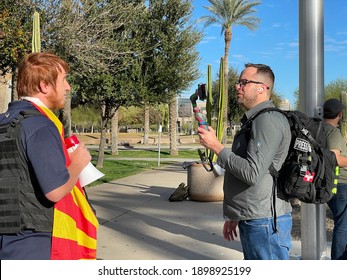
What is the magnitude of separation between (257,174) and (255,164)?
0.18 ft

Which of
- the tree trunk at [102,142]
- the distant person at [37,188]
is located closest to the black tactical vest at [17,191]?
the distant person at [37,188]

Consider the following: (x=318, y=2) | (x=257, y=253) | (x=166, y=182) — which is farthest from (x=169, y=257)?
(x=166, y=182)

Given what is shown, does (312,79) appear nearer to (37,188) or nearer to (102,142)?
(37,188)

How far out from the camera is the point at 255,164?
2350 millimetres

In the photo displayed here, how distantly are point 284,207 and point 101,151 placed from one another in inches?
594

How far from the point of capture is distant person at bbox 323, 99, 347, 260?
155 inches

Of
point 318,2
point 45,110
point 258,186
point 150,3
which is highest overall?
point 150,3

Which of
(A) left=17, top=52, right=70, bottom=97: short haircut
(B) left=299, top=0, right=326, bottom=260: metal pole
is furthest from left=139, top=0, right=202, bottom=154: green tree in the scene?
(A) left=17, top=52, right=70, bottom=97: short haircut

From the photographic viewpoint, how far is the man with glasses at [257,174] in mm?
2375

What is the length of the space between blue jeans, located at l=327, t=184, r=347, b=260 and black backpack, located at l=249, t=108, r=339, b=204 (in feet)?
5.03

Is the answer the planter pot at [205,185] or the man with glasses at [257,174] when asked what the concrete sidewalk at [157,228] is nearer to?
the planter pot at [205,185]

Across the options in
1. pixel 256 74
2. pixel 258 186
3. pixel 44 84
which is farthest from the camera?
pixel 256 74

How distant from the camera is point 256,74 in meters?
2.66

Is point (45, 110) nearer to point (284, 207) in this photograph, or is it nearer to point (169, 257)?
point (284, 207)
